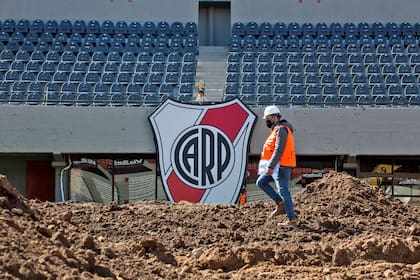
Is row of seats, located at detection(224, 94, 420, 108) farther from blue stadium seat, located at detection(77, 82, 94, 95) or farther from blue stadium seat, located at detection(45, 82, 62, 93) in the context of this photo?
A: blue stadium seat, located at detection(45, 82, 62, 93)

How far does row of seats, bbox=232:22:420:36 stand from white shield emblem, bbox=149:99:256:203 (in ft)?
25.5

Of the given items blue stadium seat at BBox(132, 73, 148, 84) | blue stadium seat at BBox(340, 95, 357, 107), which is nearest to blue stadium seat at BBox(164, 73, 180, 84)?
blue stadium seat at BBox(132, 73, 148, 84)

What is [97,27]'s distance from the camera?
26.4 metres

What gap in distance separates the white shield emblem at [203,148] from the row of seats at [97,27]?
25.2ft

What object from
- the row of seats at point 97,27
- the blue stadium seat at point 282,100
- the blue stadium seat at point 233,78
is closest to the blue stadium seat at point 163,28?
the row of seats at point 97,27

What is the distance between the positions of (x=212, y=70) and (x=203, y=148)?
6195 millimetres

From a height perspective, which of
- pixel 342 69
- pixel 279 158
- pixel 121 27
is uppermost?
pixel 121 27

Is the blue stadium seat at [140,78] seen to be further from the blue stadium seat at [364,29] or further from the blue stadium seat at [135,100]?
the blue stadium seat at [364,29]

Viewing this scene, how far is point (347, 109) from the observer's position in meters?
19.4

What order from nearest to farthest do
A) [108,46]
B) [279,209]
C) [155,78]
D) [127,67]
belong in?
[279,209], [155,78], [127,67], [108,46]

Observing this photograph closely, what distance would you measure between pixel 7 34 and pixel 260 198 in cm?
1178

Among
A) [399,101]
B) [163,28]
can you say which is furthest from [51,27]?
[399,101]

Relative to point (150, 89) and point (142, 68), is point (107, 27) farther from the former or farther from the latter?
point (150, 89)

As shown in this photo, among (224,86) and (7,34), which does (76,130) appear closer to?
(224,86)
